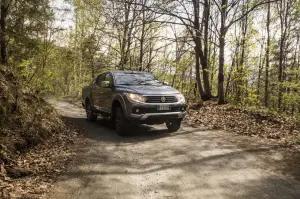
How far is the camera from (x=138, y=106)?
21.7 ft

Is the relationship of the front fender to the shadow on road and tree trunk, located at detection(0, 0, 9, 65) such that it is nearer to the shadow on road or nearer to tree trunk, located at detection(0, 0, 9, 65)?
the shadow on road

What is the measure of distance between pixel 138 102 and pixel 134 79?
158 cm

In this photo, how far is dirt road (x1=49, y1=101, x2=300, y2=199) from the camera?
3.59 meters

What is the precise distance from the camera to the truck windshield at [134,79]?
307 inches

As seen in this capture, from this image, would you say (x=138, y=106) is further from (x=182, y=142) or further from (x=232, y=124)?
(x=232, y=124)

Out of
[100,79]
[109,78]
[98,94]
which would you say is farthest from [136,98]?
[100,79]

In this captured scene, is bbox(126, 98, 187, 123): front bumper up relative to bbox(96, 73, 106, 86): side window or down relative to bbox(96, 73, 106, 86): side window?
down

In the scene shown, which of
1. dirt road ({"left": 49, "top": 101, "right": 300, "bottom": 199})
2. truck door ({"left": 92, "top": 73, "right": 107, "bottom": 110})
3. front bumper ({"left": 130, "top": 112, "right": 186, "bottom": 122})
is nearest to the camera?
dirt road ({"left": 49, "top": 101, "right": 300, "bottom": 199})

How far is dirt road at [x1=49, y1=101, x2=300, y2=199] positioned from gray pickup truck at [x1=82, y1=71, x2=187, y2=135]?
59cm

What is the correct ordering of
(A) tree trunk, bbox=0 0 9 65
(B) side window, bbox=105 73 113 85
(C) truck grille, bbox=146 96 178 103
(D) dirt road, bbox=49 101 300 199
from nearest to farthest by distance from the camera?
(D) dirt road, bbox=49 101 300 199 → (C) truck grille, bbox=146 96 178 103 → (B) side window, bbox=105 73 113 85 → (A) tree trunk, bbox=0 0 9 65

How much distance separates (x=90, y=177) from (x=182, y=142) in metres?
2.96

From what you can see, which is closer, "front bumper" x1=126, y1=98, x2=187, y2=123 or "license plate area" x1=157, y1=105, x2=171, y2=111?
"front bumper" x1=126, y1=98, x2=187, y2=123

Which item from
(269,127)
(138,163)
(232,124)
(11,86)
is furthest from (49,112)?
(269,127)

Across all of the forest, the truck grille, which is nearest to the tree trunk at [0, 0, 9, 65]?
the forest
